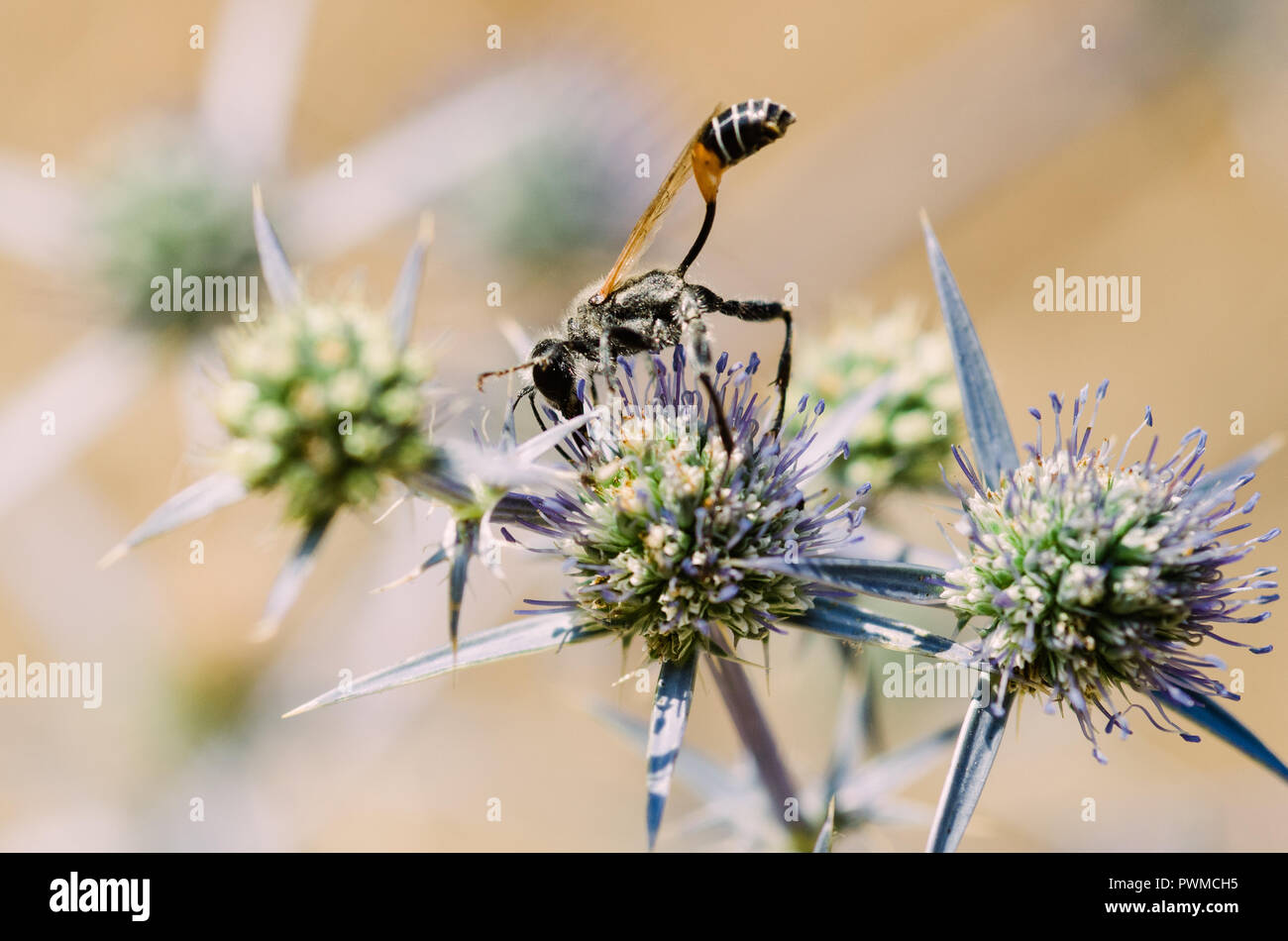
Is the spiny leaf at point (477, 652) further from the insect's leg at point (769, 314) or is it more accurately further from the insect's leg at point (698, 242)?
the insect's leg at point (698, 242)

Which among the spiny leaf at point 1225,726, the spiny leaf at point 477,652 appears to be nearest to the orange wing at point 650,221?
the spiny leaf at point 477,652

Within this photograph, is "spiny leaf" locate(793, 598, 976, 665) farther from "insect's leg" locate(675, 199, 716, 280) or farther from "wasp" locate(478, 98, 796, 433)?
"insect's leg" locate(675, 199, 716, 280)

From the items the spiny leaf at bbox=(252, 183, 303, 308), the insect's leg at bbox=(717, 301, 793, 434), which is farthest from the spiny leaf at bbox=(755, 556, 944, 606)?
the spiny leaf at bbox=(252, 183, 303, 308)

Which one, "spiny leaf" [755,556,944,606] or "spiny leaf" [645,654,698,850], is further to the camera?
"spiny leaf" [755,556,944,606]

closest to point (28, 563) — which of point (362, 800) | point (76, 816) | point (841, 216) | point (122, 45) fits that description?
point (76, 816)

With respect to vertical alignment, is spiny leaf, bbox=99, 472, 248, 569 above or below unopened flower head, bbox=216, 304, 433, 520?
below

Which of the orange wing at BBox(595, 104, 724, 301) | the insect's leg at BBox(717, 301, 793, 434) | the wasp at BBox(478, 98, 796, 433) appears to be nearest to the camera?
the insect's leg at BBox(717, 301, 793, 434)

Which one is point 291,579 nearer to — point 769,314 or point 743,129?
point 769,314
